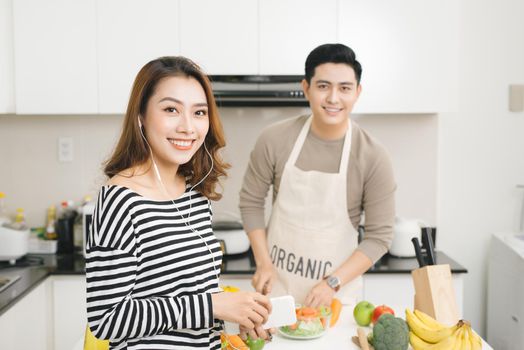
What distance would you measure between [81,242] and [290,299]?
190 centimetres

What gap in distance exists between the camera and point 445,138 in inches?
121

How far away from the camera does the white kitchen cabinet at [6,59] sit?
2.66 metres

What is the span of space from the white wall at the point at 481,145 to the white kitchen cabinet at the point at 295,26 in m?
0.79

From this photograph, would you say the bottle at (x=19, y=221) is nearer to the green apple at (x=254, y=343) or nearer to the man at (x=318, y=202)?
the man at (x=318, y=202)

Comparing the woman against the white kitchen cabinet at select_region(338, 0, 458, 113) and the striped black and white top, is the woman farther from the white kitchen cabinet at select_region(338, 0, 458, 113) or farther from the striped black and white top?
the white kitchen cabinet at select_region(338, 0, 458, 113)

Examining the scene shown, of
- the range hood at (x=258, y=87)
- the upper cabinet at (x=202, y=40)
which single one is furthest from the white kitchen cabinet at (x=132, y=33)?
the range hood at (x=258, y=87)

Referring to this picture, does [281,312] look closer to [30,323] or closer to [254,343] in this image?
[254,343]

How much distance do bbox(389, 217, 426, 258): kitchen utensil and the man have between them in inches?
26.6

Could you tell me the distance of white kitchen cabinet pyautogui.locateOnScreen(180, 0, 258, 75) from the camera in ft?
8.79

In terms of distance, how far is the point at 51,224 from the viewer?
297cm

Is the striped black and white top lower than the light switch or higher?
lower

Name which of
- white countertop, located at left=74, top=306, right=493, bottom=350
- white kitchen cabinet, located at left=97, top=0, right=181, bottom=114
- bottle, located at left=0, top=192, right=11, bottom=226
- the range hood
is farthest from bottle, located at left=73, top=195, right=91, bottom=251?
white countertop, located at left=74, top=306, right=493, bottom=350

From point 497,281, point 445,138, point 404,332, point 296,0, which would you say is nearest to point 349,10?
point 296,0

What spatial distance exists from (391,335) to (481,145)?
1886 millimetres
